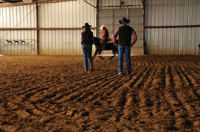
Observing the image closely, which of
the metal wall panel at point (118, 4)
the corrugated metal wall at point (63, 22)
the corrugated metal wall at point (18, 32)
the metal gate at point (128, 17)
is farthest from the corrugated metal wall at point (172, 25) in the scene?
the corrugated metal wall at point (18, 32)

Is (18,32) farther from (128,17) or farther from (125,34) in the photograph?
(125,34)

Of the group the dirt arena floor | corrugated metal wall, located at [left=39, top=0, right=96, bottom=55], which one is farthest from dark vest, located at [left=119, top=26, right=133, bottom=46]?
corrugated metal wall, located at [left=39, top=0, right=96, bottom=55]

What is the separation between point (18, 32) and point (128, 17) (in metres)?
10.6

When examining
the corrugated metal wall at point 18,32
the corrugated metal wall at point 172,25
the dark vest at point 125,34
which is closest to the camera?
the dark vest at point 125,34

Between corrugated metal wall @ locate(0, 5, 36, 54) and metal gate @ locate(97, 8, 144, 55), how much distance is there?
6.63 m

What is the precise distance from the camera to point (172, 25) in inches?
676

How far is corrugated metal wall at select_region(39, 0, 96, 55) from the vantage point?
18922 mm

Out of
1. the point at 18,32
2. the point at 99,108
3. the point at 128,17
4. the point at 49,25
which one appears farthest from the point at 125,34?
the point at 18,32

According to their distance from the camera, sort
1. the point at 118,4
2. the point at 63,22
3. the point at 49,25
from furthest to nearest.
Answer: the point at 49,25, the point at 63,22, the point at 118,4

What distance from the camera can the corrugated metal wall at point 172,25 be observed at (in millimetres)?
16828

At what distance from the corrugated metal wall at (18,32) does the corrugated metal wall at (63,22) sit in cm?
91

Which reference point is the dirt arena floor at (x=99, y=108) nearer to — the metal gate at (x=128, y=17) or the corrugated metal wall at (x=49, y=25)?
the metal gate at (x=128, y=17)

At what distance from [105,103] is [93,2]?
16.8 meters

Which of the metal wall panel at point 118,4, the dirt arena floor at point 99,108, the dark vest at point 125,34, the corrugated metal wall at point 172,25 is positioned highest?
the metal wall panel at point 118,4
